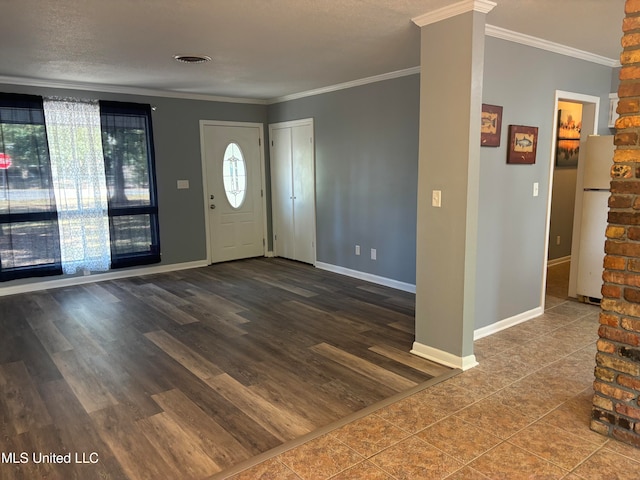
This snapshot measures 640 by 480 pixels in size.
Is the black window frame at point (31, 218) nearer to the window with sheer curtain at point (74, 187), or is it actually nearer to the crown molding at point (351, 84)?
the window with sheer curtain at point (74, 187)

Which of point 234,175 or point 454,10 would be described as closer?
point 454,10

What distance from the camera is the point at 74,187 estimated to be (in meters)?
5.39

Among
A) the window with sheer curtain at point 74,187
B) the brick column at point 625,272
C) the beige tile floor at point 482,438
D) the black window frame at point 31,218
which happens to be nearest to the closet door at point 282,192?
the window with sheer curtain at point 74,187

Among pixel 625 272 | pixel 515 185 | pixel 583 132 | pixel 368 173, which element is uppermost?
pixel 583 132

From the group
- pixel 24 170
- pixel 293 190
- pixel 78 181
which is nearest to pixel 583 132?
pixel 293 190

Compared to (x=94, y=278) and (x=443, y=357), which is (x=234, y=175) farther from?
(x=443, y=357)

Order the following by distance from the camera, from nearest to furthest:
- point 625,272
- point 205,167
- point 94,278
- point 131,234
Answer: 1. point 625,272
2. point 94,278
3. point 131,234
4. point 205,167

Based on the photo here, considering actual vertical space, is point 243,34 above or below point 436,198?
above

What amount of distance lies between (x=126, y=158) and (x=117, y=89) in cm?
84

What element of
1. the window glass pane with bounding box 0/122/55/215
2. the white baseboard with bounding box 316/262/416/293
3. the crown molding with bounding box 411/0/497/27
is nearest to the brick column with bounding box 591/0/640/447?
the crown molding with bounding box 411/0/497/27

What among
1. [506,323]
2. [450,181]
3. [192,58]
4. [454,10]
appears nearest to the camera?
[454,10]

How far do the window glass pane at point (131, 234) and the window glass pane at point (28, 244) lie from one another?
653mm

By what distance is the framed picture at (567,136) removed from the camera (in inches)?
236

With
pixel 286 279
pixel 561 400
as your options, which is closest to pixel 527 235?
pixel 561 400
